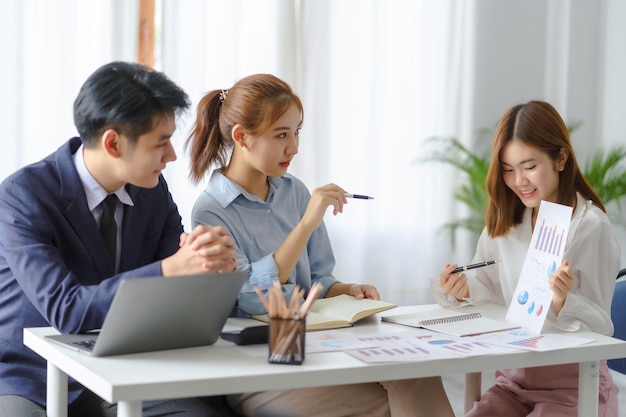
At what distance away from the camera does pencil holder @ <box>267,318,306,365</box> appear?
1606mm

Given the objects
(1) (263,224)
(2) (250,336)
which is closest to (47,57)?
(1) (263,224)

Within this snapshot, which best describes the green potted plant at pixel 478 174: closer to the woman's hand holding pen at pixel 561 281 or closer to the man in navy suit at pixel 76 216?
the woman's hand holding pen at pixel 561 281

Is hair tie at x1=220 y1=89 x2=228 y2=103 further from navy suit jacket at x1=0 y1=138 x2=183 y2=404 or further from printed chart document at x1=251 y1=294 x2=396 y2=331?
printed chart document at x1=251 y1=294 x2=396 y2=331

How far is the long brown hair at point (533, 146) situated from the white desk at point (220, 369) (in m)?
0.62

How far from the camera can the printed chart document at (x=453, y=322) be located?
6.56 ft

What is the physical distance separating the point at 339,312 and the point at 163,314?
0.58 meters

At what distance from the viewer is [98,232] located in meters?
2.03

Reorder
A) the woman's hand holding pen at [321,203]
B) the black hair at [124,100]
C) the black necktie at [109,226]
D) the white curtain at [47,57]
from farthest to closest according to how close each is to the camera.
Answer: the white curtain at [47,57] < the woman's hand holding pen at [321,203] < the black necktie at [109,226] < the black hair at [124,100]

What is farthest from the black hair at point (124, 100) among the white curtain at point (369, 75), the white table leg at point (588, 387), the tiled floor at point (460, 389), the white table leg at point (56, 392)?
the tiled floor at point (460, 389)

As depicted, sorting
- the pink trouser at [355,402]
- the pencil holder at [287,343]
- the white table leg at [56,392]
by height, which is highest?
the pencil holder at [287,343]

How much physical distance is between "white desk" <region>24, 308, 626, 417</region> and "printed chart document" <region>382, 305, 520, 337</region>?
207 mm

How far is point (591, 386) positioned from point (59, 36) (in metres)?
2.48

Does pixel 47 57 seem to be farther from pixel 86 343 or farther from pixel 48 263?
pixel 86 343

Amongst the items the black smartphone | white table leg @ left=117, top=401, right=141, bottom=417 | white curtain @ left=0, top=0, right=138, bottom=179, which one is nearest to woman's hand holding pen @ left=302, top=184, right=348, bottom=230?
the black smartphone
